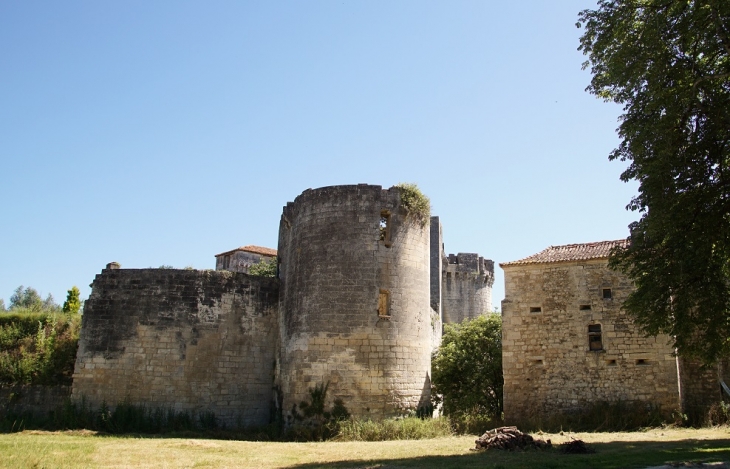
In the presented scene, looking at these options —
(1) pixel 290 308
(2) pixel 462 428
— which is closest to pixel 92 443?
(1) pixel 290 308

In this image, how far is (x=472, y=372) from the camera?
69.9 ft

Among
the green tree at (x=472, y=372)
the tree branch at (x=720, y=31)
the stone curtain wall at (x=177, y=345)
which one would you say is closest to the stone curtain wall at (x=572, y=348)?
the green tree at (x=472, y=372)

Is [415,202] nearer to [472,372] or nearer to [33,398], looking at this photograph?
[472,372]

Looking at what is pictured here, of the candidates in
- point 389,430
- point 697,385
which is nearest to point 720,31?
point 389,430

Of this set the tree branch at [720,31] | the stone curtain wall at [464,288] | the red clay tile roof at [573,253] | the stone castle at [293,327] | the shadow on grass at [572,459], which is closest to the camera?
the shadow on grass at [572,459]

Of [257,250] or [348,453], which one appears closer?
[348,453]

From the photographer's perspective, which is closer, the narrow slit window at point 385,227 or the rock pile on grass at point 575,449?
the rock pile on grass at point 575,449

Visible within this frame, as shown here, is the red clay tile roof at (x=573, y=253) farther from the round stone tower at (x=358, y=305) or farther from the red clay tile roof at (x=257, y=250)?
the red clay tile roof at (x=257, y=250)

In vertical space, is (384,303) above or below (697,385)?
above

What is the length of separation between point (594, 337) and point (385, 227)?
7.30 metres

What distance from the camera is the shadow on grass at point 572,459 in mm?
10031

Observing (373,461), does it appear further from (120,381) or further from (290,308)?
(120,381)

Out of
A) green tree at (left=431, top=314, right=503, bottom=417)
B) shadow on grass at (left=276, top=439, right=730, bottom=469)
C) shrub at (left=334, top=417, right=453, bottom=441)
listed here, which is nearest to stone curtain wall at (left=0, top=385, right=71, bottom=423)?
shrub at (left=334, top=417, right=453, bottom=441)

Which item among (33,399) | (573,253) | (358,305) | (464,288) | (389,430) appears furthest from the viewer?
(464,288)
